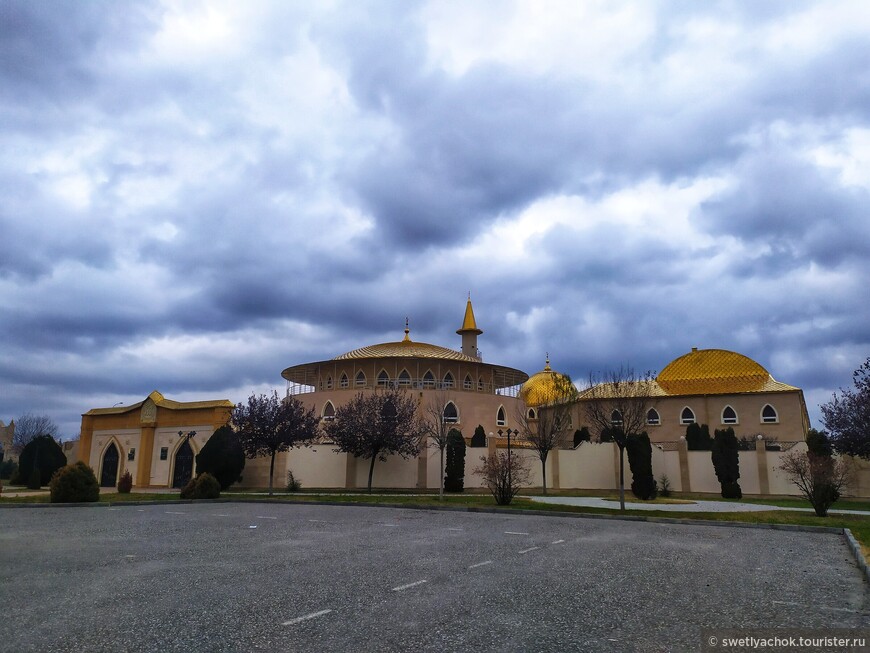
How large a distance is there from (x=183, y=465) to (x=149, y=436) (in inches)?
131

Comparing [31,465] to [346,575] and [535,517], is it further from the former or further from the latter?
[346,575]

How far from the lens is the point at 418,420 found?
3369cm

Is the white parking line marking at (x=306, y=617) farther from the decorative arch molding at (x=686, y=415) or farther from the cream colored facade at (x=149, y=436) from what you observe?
the decorative arch molding at (x=686, y=415)

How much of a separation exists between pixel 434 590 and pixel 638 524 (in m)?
10.5

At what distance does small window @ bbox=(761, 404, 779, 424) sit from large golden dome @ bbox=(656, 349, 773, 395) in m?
1.26

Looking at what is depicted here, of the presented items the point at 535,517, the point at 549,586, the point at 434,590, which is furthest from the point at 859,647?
the point at 535,517

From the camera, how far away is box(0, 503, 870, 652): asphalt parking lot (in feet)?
18.5

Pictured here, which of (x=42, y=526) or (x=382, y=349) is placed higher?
(x=382, y=349)

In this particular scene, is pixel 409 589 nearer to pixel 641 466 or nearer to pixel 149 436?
pixel 641 466

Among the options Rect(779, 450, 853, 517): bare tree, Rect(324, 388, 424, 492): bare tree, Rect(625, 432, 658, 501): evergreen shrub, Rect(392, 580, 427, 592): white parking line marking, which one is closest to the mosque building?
Rect(324, 388, 424, 492): bare tree

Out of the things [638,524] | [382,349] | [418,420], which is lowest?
[638,524]

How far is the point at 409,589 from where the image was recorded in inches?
294

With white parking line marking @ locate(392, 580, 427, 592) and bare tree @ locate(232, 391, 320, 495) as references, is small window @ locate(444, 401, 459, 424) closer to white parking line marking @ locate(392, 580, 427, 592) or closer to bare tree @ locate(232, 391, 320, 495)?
bare tree @ locate(232, 391, 320, 495)

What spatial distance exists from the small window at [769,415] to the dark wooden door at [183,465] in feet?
113
